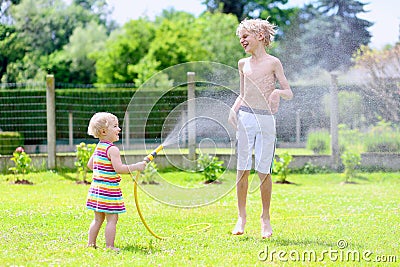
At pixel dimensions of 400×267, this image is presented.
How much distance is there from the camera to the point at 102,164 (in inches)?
187

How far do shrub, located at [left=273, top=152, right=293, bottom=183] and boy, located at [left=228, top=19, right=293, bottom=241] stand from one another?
4.90 metres

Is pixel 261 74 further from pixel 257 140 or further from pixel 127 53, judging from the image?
pixel 127 53

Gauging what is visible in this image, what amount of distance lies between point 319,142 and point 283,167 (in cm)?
162

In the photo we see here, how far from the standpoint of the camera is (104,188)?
15.4ft

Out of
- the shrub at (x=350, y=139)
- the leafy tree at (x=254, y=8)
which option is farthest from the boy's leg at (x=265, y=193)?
the leafy tree at (x=254, y=8)

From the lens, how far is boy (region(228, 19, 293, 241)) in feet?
17.7

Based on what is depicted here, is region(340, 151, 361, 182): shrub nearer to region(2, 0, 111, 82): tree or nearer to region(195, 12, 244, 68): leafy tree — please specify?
region(2, 0, 111, 82): tree

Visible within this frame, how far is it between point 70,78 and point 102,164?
3059cm

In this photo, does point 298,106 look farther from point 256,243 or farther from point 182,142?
point 256,243

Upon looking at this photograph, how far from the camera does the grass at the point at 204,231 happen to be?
14.3ft

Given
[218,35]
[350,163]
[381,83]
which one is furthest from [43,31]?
[350,163]

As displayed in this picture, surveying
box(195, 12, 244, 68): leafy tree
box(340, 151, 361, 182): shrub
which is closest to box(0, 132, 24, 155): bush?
box(340, 151, 361, 182): shrub

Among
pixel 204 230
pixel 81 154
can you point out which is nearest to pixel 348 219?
pixel 204 230

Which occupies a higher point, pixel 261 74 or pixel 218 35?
pixel 218 35
